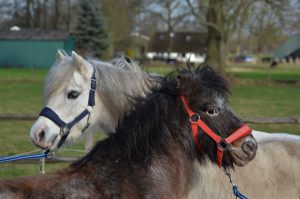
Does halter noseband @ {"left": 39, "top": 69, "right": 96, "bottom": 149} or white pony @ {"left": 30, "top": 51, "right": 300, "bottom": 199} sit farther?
halter noseband @ {"left": 39, "top": 69, "right": 96, "bottom": 149}

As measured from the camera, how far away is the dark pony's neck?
3000mm

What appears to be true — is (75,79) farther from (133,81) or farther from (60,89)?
(133,81)

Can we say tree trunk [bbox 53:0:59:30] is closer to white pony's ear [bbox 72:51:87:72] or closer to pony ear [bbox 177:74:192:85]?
white pony's ear [bbox 72:51:87:72]

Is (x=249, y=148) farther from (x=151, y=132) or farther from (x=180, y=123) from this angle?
(x=151, y=132)

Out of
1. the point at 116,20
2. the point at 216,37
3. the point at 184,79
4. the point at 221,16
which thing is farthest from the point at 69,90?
the point at 116,20

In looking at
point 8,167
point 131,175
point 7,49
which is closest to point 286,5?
point 8,167

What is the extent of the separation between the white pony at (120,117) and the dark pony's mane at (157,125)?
0.51 m

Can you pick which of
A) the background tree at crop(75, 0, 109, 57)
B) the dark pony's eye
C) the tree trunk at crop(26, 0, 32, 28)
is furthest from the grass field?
the tree trunk at crop(26, 0, 32, 28)

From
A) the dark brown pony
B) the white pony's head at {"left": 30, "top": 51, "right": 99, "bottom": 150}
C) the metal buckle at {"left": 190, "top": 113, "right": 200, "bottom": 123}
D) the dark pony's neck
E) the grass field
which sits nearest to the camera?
the dark brown pony

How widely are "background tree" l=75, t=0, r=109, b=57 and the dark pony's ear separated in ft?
157

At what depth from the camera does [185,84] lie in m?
3.25

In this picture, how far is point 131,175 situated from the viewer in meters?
2.90

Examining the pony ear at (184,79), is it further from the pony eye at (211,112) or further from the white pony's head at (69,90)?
the white pony's head at (69,90)

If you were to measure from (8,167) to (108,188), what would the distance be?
6.70 metres
